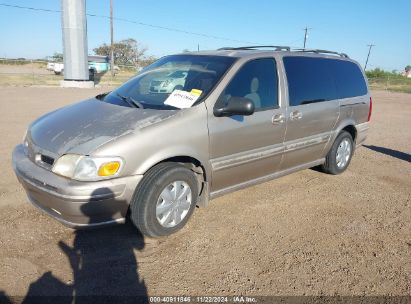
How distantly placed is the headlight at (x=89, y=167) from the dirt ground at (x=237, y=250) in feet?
2.39

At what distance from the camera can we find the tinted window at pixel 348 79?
5232mm

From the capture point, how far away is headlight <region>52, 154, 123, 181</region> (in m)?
2.94

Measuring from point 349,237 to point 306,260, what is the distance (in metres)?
0.73

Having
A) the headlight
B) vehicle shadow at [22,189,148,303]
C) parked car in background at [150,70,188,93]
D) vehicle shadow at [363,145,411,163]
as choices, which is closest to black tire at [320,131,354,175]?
vehicle shadow at [363,145,411,163]

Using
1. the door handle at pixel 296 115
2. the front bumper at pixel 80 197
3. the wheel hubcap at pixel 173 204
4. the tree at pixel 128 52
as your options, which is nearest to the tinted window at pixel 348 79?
the door handle at pixel 296 115

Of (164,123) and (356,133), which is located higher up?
(164,123)

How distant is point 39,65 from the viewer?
185ft

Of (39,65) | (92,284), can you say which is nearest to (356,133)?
(92,284)

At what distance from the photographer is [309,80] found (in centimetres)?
464

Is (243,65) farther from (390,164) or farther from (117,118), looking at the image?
(390,164)

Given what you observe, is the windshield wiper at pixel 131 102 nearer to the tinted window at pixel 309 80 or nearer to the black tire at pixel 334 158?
the tinted window at pixel 309 80

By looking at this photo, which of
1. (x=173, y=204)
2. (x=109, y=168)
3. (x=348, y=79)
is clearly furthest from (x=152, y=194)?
(x=348, y=79)

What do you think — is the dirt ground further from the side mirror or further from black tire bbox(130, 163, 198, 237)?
the side mirror

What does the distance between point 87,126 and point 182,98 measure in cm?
97
